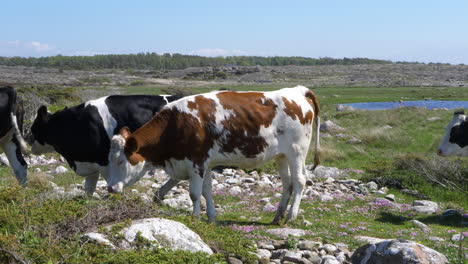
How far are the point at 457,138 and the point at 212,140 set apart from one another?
309 inches

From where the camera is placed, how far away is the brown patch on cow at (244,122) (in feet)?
30.8

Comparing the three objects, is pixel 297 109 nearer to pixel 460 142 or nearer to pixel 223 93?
pixel 223 93

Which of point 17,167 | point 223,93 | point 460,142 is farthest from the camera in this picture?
point 460,142

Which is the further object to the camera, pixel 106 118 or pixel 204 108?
pixel 106 118

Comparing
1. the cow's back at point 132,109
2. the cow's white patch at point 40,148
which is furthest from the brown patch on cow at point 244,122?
the cow's white patch at point 40,148

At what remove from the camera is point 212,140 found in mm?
9234

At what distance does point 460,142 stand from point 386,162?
460 centimetres

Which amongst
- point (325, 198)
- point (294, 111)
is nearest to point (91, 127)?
point (294, 111)

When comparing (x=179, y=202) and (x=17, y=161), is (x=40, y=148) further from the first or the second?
(x=179, y=202)

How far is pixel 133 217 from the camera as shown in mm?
6742

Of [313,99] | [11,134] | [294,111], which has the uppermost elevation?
[313,99]

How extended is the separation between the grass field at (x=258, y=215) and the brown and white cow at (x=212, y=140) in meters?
0.61

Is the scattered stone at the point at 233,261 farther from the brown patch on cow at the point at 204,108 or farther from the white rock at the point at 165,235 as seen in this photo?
the brown patch on cow at the point at 204,108

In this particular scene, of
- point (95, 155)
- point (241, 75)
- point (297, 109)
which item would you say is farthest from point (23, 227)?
point (241, 75)
